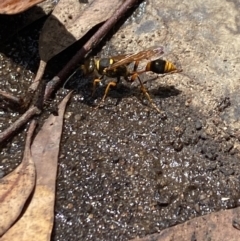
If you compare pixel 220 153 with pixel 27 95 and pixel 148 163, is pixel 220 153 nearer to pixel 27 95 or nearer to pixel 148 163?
pixel 148 163

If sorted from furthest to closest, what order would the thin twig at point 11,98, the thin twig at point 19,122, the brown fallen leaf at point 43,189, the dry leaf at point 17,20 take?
the dry leaf at point 17,20 < the thin twig at point 11,98 < the thin twig at point 19,122 < the brown fallen leaf at point 43,189

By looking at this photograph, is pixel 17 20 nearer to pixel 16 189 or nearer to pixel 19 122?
pixel 19 122

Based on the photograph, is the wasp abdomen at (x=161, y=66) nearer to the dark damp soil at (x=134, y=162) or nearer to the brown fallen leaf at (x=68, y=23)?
the dark damp soil at (x=134, y=162)

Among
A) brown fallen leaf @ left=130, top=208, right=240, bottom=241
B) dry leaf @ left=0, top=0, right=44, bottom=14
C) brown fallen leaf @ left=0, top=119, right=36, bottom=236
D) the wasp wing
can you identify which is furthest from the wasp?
brown fallen leaf @ left=130, top=208, right=240, bottom=241

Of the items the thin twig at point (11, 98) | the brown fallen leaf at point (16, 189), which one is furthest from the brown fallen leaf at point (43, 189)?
the thin twig at point (11, 98)

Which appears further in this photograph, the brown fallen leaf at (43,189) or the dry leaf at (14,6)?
the dry leaf at (14,6)

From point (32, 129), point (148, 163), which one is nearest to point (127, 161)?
point (148, 163)
